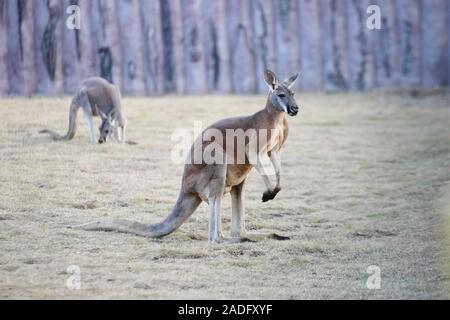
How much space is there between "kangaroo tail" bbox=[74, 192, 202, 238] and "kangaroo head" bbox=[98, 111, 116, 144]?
10.2 ft

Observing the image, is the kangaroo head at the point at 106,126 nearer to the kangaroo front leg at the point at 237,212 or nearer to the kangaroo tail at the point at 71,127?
the kangaroo tail at the point at 71,127

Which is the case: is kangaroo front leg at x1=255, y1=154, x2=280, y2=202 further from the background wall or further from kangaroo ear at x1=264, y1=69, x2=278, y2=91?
the background wall

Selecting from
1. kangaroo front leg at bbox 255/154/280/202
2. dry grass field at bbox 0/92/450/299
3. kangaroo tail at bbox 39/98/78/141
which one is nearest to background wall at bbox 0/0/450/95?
dry grass field at bbox 0/92/450/299

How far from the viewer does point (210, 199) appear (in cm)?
736

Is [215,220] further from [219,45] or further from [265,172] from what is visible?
[219,45]

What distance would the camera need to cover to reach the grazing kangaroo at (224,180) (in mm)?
7375

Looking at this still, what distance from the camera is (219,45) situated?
45.8ft

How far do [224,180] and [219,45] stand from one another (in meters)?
6.87

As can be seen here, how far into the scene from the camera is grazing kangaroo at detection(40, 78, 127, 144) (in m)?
10.8

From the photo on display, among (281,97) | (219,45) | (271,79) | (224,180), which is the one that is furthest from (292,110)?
(219,45)

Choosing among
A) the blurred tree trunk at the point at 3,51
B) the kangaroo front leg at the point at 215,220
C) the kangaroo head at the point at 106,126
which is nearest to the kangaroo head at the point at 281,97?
the kangaroo front leg at the point at 215,220
